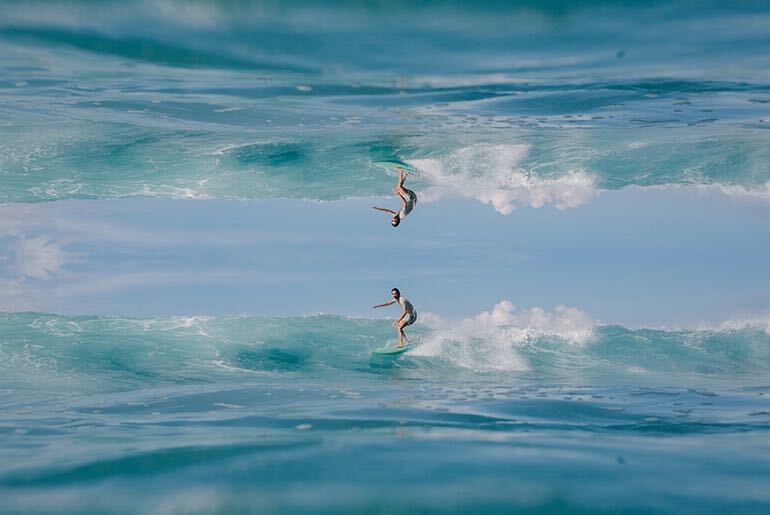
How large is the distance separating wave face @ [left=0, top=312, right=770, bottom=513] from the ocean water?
0.03m

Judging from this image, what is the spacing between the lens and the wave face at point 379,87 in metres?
10.1

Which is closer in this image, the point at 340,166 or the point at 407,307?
the point at 407,307

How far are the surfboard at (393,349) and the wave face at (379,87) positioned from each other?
16.3 feet

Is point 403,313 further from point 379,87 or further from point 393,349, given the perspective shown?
point 379,87

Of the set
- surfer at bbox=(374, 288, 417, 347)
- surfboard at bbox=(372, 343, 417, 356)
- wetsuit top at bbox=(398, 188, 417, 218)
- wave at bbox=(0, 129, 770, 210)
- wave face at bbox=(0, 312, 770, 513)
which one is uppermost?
wave at bbox=(0, 129, 770, 210)

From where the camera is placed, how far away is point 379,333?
1852 cm

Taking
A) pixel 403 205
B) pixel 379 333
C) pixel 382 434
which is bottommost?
pixel 382 434

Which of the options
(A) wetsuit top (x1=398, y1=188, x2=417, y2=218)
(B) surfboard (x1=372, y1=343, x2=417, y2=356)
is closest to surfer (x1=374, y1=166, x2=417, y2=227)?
(A) wetsuit top (x1=398, y1=188, x2=417, y2=218)

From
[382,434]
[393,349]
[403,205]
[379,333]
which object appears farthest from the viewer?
[379,333]

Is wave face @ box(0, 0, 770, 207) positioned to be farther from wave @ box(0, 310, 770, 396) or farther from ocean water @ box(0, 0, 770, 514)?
wave @ box(0, 310, 770, 396)

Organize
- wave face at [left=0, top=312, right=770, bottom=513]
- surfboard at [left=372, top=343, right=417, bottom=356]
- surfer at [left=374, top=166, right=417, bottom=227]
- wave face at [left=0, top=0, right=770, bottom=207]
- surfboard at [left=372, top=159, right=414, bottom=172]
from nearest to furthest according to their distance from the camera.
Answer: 1. wave face at [left=0, top=312, right=770, bottom=513]
2. wave face at [left=0, top=0, right=770, bottom=207]
3. surfboard at [left=372, top=343, right=417, bottom=356]
4. surfer at [left=374, top=166, right=417, bottom=227]
5. surfboard at [left=372, top=159, right=414, bottom=172]

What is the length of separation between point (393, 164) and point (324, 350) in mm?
8370

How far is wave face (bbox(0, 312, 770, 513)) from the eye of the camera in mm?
6094

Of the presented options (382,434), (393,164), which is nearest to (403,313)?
(393,164)
